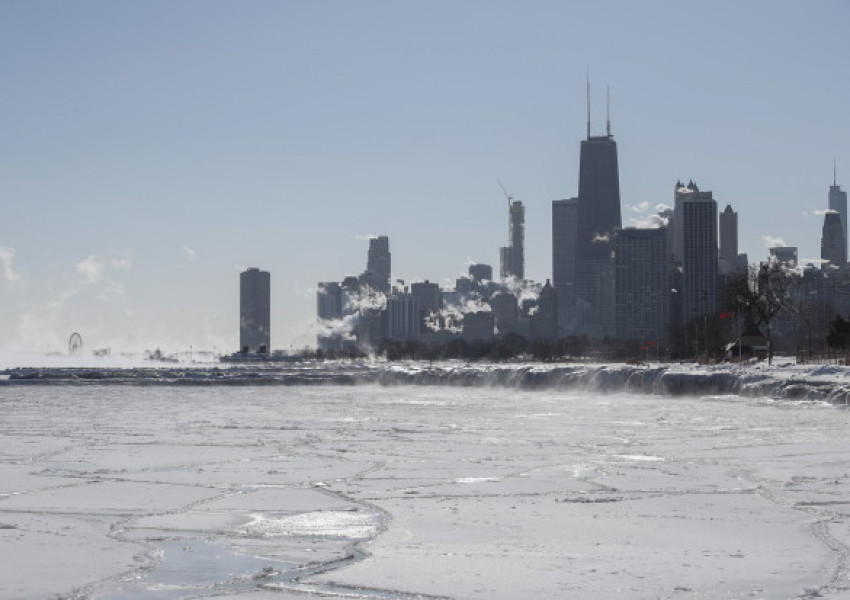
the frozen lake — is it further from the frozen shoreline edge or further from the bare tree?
the bare tree

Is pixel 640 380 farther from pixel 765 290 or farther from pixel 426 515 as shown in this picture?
pixel 426 515

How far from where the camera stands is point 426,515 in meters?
17.2

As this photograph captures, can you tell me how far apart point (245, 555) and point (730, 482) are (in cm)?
1064

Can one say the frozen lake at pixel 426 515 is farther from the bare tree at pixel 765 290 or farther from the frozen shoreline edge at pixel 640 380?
the bare tree at pixel 765 290

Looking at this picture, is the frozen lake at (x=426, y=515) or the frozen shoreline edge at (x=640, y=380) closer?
the frozen lake at (x=426, y=515)

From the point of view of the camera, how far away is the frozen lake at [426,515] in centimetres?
1245

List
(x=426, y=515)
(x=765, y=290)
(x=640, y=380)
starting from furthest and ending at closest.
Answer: (x=765, y=290) < (x=640, y=380) < (x=426, y=515)

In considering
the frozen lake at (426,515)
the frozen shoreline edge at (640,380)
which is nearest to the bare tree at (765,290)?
the frozen shoreline edge at (640,380)

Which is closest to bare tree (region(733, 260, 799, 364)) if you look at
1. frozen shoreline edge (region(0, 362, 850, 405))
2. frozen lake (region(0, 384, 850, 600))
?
frozen shoreline edge (region(0, 362, 850, 405))

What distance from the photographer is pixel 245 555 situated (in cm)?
1393

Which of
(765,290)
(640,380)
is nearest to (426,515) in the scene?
(640,380)

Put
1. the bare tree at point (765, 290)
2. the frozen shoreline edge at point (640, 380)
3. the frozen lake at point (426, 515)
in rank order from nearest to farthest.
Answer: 1. the frozen lake at point (426, 515)
2. the frozen shoreline edge at point (640, 380)
3. the bare tree at point (765, 290)

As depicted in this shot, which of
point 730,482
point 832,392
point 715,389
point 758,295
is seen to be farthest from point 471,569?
point 758,295

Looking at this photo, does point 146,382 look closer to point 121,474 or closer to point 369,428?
point 369,428
